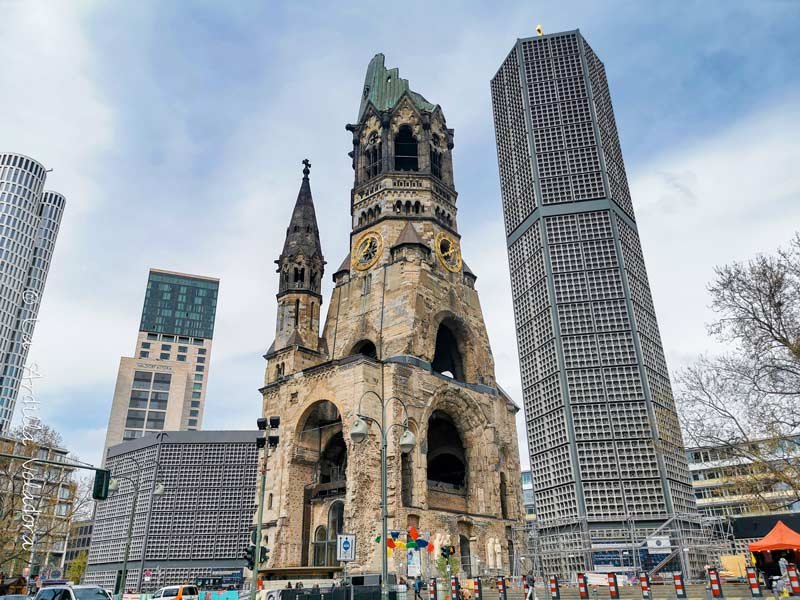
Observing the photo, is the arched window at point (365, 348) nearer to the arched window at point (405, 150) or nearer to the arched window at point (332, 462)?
the arched window at point (332, 462)

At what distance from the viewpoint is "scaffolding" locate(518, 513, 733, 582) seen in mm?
30578

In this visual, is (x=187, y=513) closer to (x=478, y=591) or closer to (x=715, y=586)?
(x=478, y=591)

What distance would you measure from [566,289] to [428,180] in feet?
53.0

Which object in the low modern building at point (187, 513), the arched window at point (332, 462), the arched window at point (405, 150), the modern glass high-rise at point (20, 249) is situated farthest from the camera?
the modern glass high-rise at point (20, 249)

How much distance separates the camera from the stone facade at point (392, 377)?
36844 mm

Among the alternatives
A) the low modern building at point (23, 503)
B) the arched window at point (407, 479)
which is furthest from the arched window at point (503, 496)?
the low modern building at point (23, 503)

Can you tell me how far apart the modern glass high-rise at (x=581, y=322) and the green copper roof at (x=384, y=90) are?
29.0ft

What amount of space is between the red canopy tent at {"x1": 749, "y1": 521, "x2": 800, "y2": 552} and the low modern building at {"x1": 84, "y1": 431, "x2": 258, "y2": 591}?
130 feet

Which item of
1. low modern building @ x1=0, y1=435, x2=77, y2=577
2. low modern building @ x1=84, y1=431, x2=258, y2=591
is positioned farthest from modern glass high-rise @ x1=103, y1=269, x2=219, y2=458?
low modern building @ x1=0, y1=435, x2=77, y2=577

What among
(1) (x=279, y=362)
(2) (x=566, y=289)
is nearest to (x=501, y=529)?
(2) (x=566, y=289)

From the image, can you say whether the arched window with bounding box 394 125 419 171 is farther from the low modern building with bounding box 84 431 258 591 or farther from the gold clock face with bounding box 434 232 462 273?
the low modern building with bounding box 84 431 258 591

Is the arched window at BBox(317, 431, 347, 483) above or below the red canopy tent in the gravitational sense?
above

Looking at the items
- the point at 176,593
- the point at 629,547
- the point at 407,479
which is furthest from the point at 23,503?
the point at 629,547

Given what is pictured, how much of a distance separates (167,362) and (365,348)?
8393 cm
